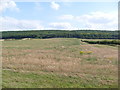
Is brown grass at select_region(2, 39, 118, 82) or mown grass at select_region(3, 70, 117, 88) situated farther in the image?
brown grass at select_region(2, 39, 118, 82)

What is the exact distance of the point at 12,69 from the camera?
1233cm

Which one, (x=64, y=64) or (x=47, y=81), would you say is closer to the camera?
(x=47, y=81)

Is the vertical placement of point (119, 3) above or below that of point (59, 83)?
above

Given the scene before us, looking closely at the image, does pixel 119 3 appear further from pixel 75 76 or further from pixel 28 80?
pixel 28 80

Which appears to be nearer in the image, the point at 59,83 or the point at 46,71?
the point at 59,83

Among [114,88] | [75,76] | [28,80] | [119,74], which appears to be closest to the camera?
[114,88]

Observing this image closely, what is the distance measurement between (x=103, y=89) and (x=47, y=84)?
381 cm

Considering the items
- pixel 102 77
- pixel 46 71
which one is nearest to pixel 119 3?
pixel 102 77

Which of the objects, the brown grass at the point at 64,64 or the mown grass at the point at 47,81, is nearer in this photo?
the mown grass at the point at 47,81

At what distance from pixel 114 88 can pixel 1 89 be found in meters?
7.39

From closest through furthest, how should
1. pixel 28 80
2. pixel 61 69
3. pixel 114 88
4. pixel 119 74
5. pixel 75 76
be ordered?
pixel 114 88 → pixel 28 80 → pixel 75 76 → pixel 119 74 → pixel 61 69

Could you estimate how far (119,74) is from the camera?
11633 mm

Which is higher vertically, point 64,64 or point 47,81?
point 64,64

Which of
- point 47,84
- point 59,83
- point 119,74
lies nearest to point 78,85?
point 59,83
